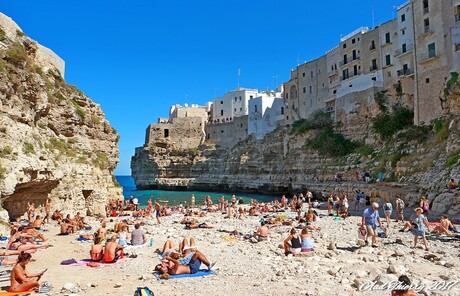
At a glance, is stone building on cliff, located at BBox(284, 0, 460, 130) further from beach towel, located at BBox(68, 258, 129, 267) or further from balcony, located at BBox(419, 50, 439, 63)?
beach towel, located at BBox(68, 258, 129, 267)

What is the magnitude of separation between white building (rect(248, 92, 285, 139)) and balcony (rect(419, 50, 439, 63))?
90.0 ft

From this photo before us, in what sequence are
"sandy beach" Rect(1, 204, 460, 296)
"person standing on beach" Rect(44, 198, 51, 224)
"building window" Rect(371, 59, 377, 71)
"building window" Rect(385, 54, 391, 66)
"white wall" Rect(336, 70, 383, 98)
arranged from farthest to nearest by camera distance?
1. "building window" Rect(371, 59, 377, 71)
2. "white wall" Rect(336, 70, 383, 98)
3. "building window" Rect(385, 54, 391, 66)
4. "person standing on beach" Rect(44, 198, 51, 224)
5. "sandy beach" Rect(1, 204, 460, 296)

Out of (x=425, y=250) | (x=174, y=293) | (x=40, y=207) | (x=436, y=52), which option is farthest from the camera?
(x=436, y=52)

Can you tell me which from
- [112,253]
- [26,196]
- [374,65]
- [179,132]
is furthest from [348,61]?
[112,253]

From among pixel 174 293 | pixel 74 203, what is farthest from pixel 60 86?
pixel 174 293

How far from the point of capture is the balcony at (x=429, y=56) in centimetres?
2580

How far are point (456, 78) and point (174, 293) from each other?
24756 mm

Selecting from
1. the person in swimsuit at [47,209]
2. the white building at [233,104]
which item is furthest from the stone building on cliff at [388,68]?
the person in swimsuit at [47,209]

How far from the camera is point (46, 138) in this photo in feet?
53.9

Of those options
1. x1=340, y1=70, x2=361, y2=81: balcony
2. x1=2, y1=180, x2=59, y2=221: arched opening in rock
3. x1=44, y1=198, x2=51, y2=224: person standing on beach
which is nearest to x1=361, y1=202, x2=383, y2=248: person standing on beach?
x1=2, y1=180, x2=59, y2=221: arched opening in rock

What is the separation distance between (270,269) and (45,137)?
13656 mm

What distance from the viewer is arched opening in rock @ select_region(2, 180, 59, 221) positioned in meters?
13.7

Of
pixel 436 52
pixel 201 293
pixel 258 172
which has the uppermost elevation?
pixel 436 52

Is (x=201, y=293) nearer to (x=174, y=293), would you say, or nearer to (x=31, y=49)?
(x=174, y=293)
